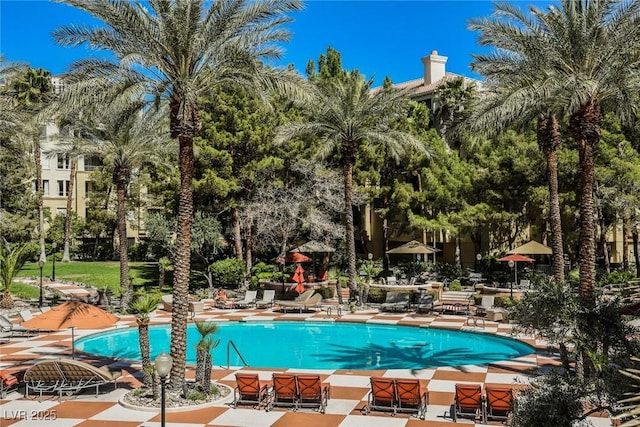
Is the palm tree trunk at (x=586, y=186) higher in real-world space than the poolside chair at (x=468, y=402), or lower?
higher

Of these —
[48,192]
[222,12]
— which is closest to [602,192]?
[222,12]

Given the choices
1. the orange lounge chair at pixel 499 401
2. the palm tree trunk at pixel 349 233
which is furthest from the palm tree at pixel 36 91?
the orange lounge chair at pixel 499 401

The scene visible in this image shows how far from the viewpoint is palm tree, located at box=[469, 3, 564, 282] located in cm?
1630

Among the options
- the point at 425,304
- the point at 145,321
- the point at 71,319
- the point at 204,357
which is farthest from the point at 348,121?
the point at 145,321

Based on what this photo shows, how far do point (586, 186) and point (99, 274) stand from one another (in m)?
36.0

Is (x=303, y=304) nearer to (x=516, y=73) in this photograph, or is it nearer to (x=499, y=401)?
(x=516, y=73)

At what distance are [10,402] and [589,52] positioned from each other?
1659 centimetres

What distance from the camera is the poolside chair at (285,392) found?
13227 mm

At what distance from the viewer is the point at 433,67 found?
2299 inches

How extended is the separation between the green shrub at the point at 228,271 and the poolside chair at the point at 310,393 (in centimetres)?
2470

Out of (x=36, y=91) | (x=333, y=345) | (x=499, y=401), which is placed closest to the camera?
(x=499, y=401)

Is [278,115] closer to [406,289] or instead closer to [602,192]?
[406,289]

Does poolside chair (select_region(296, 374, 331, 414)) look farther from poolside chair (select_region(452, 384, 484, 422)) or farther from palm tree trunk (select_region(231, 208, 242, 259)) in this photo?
palm tree trunk (select_region(231, 208, 242, 259))

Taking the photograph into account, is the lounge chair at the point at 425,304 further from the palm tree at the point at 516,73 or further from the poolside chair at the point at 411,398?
the poolside chair at the point at 411,398
